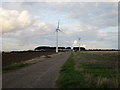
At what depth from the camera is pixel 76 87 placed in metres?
13.2

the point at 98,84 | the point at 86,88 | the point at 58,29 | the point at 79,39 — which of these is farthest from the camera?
the point at 79,39

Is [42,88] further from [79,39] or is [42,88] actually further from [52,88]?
[79,39]

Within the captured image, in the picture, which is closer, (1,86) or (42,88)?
(42,88)

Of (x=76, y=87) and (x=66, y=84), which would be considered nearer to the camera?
(x=76, y=87)

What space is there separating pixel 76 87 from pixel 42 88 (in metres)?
1.83

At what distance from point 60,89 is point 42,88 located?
0.99m

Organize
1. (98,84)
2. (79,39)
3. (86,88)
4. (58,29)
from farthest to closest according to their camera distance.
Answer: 1. (79,39)
2. (58,29)
3. (98,84)
4. (86,88)

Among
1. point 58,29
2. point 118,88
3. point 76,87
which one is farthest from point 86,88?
point 58,29

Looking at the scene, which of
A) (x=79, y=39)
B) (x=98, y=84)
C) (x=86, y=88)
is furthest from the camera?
(x=79, y=39)

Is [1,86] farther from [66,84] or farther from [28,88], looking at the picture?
[66,84]

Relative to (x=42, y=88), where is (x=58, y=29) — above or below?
above

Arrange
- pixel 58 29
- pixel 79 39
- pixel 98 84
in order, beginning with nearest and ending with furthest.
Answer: pixel 98 84 → pixel 58 29 → pixel 79 39

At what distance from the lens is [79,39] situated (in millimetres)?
138750

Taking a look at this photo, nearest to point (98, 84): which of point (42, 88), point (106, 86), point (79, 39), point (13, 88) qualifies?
point (106, 86)
